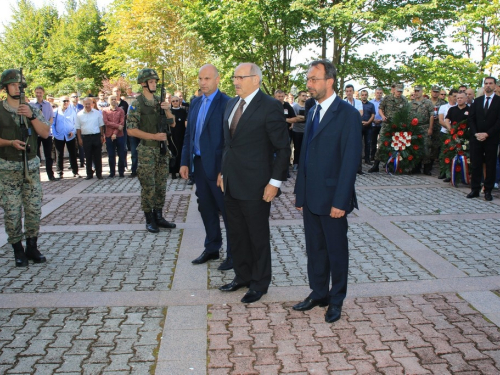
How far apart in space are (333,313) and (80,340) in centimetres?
207

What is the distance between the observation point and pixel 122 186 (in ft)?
40.5

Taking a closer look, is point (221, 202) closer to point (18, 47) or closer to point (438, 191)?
point (438, 191)

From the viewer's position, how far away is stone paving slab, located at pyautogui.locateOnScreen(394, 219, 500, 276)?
6.00 m

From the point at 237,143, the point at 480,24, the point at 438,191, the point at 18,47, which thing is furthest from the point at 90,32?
the point at 237,143

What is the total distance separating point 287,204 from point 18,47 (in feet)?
176

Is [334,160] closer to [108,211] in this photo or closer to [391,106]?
[108,211]

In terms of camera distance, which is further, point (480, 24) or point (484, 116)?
point (480, 24)

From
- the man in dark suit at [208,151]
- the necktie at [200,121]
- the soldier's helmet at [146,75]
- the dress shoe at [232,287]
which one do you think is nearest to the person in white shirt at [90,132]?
the soldier's helmet at [146,75]

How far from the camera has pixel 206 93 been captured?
220 inches

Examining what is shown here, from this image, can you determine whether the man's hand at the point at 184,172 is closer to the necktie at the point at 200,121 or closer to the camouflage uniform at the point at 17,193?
the necktie at the point at 200,121

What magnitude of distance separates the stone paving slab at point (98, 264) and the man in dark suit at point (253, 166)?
102 cm

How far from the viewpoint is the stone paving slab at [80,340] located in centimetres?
380

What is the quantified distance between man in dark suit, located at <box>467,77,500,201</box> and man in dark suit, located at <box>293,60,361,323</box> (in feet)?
21.1

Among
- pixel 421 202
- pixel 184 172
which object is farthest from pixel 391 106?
pixel 184 172
